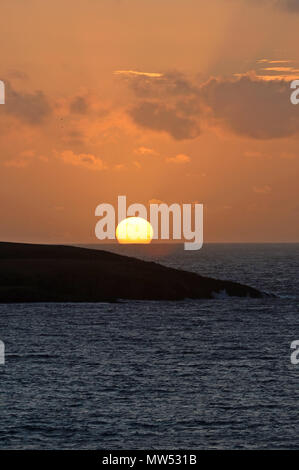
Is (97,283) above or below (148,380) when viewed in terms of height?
above

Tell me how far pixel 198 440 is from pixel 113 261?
10422cm

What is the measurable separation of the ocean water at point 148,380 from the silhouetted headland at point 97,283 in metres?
14.9

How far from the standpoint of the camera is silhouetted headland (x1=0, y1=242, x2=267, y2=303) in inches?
4815

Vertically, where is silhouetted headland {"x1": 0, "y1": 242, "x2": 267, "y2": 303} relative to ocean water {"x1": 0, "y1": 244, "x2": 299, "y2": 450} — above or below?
above

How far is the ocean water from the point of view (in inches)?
1813

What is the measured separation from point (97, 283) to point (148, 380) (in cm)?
6617

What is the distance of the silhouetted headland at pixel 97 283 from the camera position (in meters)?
122

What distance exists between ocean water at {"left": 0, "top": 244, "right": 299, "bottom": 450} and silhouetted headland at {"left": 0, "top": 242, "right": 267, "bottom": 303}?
14.9m

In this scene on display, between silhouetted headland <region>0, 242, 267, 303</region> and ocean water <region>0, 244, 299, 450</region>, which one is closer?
ocean water <region>0, 244, 299, 450</region>

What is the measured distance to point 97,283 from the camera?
416ft
